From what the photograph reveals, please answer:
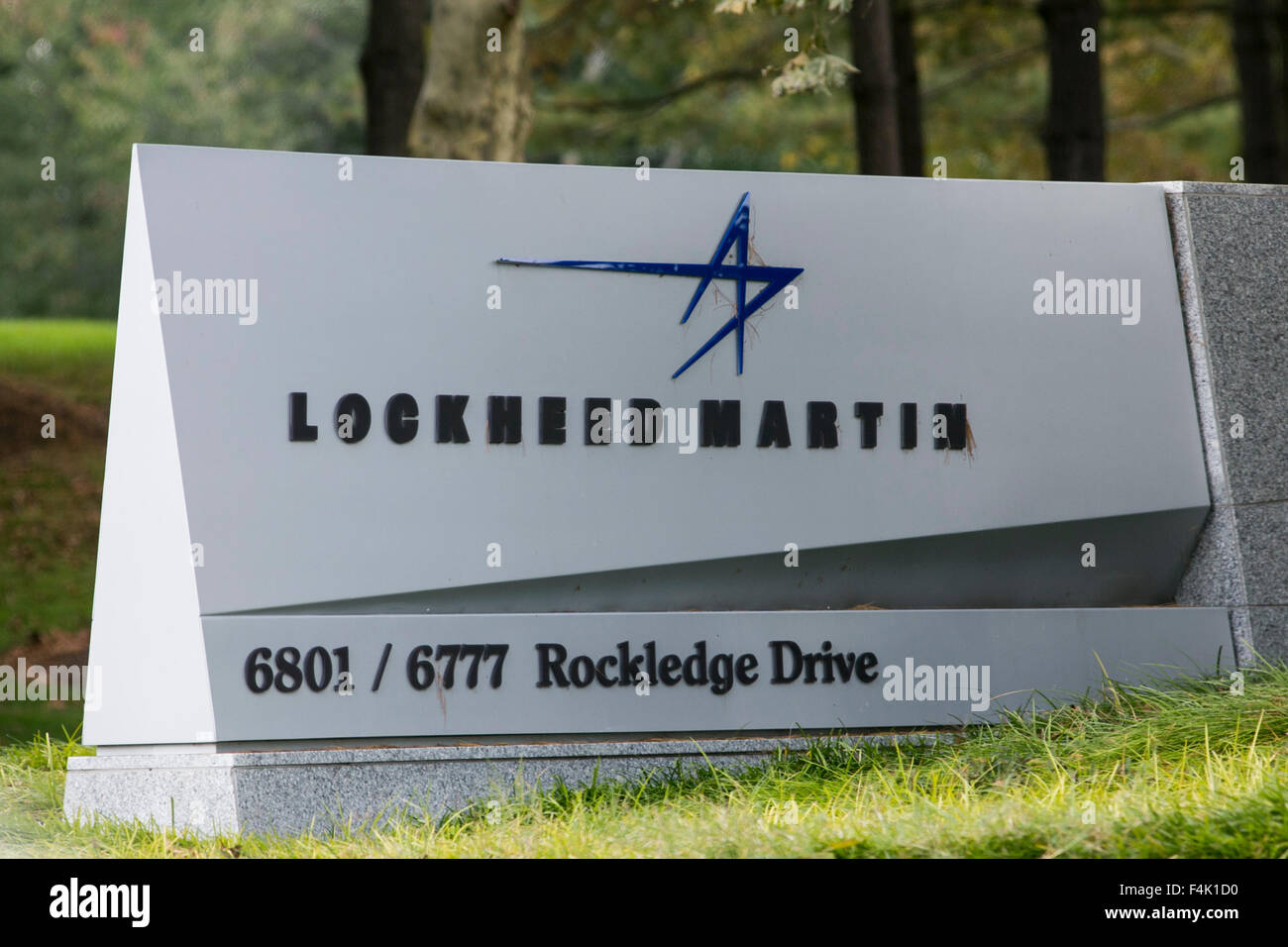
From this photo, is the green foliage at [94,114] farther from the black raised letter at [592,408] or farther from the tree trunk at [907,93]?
the black raised letter at [592,408]

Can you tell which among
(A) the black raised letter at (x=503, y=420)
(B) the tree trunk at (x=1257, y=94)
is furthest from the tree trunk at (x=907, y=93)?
(A) the black raised letter at (x=503, y=420)

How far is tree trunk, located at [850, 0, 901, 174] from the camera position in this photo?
12.0 metres

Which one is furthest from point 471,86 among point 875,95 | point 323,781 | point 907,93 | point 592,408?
point 907,93

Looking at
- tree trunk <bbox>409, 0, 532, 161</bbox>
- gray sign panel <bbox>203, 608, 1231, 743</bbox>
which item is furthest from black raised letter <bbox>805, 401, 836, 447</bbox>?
tree trunk <bbox>409, 0, 532, 161</bbox>

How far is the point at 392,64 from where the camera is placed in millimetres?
11516

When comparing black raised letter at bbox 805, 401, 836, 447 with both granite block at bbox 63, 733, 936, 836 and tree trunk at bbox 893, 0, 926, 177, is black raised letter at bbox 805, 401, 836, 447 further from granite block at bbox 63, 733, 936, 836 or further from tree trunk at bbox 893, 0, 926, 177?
tree trunk at bbox 893, 0, 926, 177

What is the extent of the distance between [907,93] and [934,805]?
38.2 ft

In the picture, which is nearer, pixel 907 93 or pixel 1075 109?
pixel 1075 109

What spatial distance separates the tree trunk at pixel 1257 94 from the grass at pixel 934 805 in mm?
9027

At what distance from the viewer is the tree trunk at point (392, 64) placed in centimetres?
1137

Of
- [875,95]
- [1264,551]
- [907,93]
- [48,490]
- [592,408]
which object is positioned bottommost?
[1264,551]

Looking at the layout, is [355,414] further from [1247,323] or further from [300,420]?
[1247,323]

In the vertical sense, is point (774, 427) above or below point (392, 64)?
below

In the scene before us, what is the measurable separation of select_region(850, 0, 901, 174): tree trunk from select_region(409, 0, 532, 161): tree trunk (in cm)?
365
